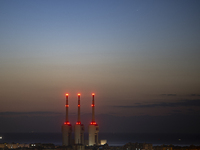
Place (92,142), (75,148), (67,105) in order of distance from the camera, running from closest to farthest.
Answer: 1. (75,148)
2. (92,142)
3. (67,105)

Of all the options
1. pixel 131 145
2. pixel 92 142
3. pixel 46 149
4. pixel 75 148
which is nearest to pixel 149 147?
pixel 131 145

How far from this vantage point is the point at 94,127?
8481cm

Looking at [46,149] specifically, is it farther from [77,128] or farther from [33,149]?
[77,128]

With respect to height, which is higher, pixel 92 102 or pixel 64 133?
pixel 92 102

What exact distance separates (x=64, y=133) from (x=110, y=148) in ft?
43.9

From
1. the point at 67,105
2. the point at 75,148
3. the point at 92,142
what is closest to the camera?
the point at 75,148

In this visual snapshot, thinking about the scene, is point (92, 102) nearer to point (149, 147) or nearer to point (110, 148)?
point (110, 148)

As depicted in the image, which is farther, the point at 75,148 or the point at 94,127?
the point at 94,127

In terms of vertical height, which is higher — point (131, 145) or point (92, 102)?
point (92, 102)

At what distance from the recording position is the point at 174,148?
84.8 m

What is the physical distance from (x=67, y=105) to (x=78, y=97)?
155 inches

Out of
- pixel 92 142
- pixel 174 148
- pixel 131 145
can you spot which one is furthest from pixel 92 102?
pixel 174 148

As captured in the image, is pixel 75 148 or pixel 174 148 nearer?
pixel 75 148

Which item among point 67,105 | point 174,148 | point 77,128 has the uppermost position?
point 67,105
